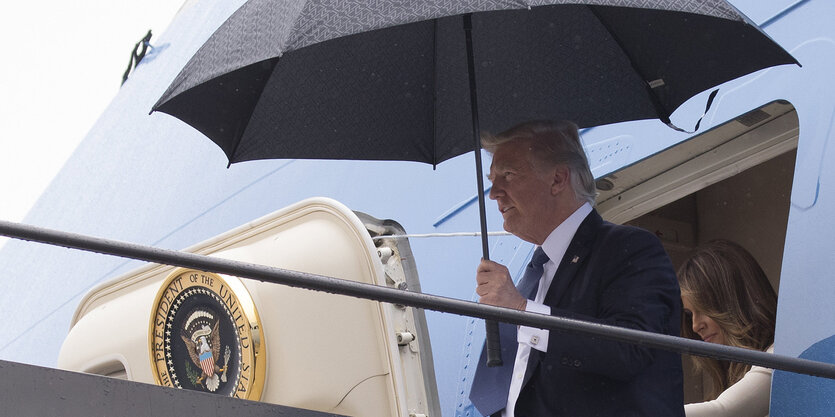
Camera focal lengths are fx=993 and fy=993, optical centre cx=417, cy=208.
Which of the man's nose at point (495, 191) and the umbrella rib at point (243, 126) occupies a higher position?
the umbrella rib at point (243, 126)

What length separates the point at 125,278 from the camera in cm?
372

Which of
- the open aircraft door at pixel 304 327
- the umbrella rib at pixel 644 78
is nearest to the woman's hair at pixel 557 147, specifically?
the umbrella rib at pixel 644 78

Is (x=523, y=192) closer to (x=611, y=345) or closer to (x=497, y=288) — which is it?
(x=497, y=288)

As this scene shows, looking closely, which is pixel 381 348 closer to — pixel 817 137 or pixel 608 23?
pixel 608 23

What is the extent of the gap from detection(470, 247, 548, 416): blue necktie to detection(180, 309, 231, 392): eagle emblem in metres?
0.88

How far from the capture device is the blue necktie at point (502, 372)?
233 centimetres

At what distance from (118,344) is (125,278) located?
0.28 meters

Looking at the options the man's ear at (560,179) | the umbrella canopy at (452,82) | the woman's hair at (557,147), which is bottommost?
the man's ear at (560,179)

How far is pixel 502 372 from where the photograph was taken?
7.77 feet

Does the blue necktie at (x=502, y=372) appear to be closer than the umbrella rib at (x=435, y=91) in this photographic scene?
Yes

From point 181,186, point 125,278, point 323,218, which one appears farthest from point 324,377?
point 181,186

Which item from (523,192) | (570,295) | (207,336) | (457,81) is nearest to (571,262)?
(570,295)

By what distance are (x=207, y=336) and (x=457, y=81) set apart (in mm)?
1072

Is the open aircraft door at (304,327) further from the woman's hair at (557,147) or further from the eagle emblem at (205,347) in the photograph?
the woman's hair at (557,147)
